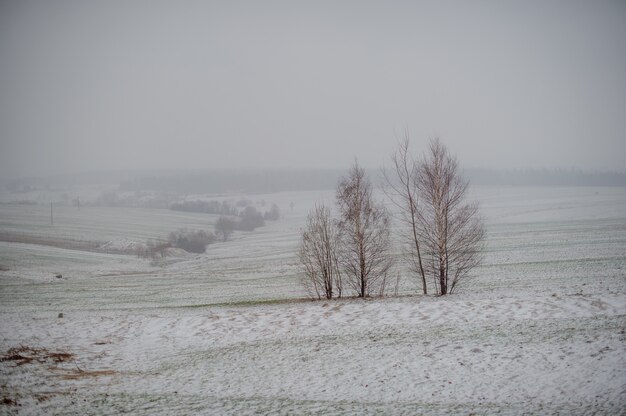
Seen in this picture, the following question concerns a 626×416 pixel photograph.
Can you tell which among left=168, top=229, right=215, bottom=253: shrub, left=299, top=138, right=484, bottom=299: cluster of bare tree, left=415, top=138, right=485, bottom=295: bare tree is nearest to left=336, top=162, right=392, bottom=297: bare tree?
left=299, top=138, right=484, bottom=299: cluster of bare tree

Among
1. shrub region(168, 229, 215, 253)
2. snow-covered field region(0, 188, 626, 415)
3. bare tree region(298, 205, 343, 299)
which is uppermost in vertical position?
bare tree region(298, 205, 343, 299)

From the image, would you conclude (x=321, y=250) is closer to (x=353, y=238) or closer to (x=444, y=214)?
(x=353, y=238)

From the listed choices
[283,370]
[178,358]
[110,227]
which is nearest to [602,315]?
[283,370]

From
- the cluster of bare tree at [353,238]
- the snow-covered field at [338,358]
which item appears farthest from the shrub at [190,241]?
the snow-covered field at [338,358]

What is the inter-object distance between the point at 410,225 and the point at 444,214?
3.13 metres

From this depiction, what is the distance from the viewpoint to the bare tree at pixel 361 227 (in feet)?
81.3

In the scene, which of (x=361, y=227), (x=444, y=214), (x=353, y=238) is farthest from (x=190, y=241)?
(x=444, y=214)

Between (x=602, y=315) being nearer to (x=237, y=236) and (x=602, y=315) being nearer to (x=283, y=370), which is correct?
(x=283, y=370)

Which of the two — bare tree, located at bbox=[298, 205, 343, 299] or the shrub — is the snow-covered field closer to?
bare tree, located at bbox=[298, 205, 343, 299]

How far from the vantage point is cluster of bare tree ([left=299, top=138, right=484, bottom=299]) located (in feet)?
74.7

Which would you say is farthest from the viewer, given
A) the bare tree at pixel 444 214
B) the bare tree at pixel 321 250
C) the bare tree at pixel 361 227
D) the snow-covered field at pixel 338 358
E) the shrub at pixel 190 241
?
the shrub at pixel 190 241

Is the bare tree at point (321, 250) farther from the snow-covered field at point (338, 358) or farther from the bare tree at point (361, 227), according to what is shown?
the snow-covered field at point (338, 358)

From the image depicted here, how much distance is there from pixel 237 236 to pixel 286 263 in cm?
5489

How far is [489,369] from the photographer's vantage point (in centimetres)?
1247
